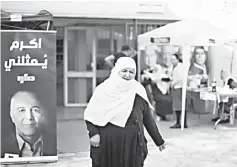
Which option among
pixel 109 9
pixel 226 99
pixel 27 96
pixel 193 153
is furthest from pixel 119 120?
pixel 109 9

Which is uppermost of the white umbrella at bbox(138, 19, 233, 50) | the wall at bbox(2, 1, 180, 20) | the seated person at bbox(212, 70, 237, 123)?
the wall at bbox(2, 1, 180, 20)

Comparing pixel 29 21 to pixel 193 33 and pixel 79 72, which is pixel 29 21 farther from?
pixel 79 72

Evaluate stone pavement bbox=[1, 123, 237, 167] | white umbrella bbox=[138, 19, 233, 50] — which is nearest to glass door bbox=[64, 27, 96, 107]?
white umbrella bbox=[138, 19, 233, 50]

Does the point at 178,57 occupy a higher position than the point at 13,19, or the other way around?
the point at 13,19

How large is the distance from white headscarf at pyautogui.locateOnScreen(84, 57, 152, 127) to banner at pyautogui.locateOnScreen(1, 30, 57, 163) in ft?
5.03

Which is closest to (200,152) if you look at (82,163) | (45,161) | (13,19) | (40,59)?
(82,163)

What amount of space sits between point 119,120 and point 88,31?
21.3 ft

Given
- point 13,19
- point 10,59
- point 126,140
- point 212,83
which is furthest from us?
point 212,83

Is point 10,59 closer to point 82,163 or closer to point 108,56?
point 82,163

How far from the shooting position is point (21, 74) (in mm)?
4707

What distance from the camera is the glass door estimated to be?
9.84m

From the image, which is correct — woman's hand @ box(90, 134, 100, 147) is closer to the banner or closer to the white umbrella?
the banner

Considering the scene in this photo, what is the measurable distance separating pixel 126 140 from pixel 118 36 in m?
6.43

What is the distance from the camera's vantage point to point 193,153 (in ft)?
17.7
